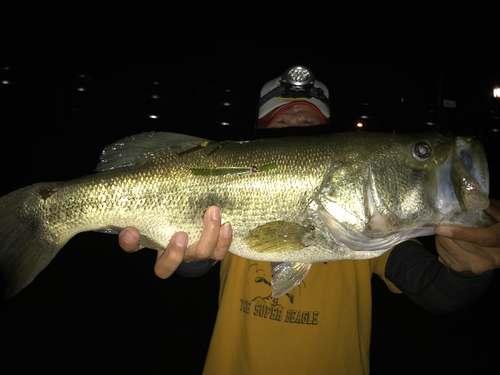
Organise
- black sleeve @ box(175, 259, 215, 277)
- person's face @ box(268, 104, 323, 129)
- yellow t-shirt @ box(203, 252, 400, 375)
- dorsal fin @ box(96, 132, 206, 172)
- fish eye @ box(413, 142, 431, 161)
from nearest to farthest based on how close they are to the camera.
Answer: fish eye @ box(413, 142, 431, 161) → dorsal fin @ box(96, 132, 206, 172) → yellow t-shirt @ box(203, 252, 400, 375) → black sleeve @ box(175, 259, 215, 277) → person's face @ box(268, 104, 323, 129)

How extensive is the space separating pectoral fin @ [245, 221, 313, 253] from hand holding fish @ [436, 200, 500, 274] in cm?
62

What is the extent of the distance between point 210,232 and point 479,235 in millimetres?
1221

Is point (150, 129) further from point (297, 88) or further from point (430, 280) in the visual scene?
point (430, 280)

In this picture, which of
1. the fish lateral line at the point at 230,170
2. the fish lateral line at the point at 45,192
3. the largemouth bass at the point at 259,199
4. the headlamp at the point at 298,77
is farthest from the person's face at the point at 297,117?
the fish lateral line at the point at 45,192

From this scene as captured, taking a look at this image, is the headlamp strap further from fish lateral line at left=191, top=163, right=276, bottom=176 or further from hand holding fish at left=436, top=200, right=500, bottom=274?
hand holding fish at left=436, top=200, right=500, bottom=274

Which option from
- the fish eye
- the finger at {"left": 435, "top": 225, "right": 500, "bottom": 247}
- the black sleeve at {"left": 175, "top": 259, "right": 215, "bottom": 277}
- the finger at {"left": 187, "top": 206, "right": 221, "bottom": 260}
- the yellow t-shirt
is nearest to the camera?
the finger at {"left": 435, "top": 225, "right": 500, "bottom": 247}

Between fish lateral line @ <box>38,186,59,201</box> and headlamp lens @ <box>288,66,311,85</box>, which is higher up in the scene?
headlamp lens @ <box>288,66,311,85</box>

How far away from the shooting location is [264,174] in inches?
56.1

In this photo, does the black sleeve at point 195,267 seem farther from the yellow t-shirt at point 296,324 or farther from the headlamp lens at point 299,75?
the headlamp lens at point 299,75

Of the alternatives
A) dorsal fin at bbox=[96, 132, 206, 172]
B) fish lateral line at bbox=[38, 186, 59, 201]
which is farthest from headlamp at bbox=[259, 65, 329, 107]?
fish lateral line at bbox=[38, 186, 59, 201]

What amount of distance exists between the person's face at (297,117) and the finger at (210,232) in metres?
1.52

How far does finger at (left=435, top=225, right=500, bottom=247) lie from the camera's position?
3.82 feet

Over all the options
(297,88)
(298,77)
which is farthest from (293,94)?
(298,77)

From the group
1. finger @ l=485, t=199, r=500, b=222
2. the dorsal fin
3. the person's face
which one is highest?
the person's face
